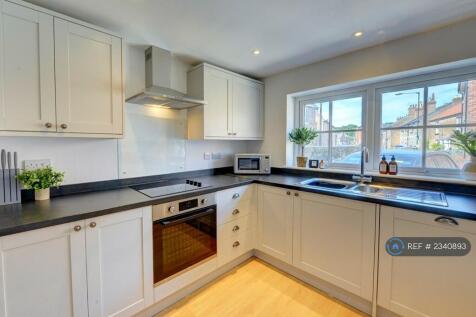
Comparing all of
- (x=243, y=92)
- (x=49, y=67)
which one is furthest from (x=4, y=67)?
(x=243, y=92)

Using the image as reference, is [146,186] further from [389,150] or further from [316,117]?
[389,150]

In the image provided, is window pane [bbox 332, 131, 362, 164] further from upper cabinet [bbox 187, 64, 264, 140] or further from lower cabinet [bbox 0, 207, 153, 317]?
lower cabinet [bbox 0, 207, 153, 317]

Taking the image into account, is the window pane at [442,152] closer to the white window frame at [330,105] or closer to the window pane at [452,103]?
the window pane at [452,103]

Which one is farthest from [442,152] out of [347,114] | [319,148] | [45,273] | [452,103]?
[45,273]

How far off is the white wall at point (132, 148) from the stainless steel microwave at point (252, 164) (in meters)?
0.34

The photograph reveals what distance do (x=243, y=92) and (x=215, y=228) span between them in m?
1.61

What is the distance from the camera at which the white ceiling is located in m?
1.41

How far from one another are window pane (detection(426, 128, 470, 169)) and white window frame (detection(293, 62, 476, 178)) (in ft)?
0.12

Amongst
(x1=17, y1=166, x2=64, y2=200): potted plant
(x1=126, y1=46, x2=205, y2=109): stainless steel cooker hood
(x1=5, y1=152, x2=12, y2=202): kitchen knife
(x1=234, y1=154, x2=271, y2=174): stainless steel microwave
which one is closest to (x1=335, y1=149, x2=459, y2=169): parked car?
(x1=234, y1=154, x2=271, y2=174): stainless steel microwave

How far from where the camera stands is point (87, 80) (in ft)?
4.99

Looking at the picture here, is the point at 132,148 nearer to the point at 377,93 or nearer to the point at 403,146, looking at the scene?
the point at 377,93

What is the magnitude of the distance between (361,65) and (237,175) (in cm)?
172

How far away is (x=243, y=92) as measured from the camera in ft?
8.68

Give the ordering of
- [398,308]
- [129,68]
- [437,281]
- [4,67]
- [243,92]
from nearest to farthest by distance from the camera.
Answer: [4,67]
[437,281]
[398,308]
[129,68]
[243,92]
